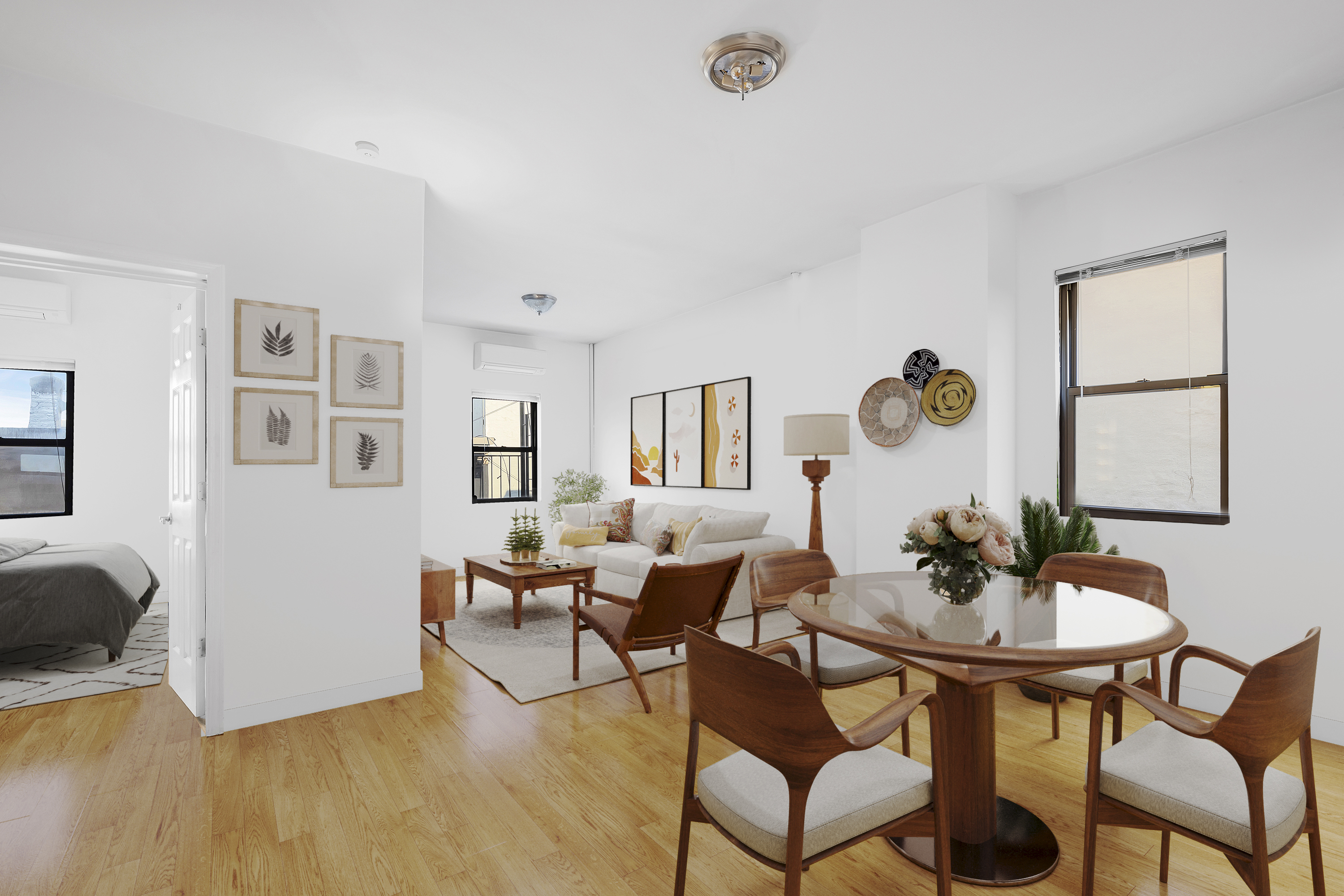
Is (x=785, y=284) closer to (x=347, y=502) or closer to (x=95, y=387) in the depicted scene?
(x=347, y=502)

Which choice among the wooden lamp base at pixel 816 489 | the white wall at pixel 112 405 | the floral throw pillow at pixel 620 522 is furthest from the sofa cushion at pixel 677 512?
the white wall at pixel 112 405

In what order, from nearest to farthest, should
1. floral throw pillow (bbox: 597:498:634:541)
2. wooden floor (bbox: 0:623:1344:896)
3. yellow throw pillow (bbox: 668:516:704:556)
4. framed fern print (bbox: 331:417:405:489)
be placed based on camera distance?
wooden floor (bbox: 0:623:1344:896), framed fern print (bbox: 331:417:405:489), yellow throw pillow (bbox: 668:516:704:556), floral throw pillow (bbox: 597:498:634:541)

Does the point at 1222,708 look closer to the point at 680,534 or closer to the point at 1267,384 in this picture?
the point at 1267,384

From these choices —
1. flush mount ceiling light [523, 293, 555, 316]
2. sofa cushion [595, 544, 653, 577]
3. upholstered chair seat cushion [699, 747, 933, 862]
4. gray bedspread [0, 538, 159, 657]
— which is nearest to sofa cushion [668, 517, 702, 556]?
sofa cushion [595, 544, 653, 577]

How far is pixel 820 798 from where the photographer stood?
1.46 m

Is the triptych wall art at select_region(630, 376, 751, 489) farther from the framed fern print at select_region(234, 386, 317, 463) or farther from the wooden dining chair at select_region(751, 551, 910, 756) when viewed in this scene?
the framed fern print at select_region(234, 386, 317, 463)

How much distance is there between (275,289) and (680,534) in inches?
141

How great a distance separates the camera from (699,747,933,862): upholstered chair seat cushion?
1.39 m

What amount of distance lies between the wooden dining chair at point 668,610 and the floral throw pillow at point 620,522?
2.83 m

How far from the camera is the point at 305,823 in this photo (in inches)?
88.2

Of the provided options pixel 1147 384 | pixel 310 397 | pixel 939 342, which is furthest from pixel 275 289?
pixel 1147 384

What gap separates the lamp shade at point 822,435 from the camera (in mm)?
4316

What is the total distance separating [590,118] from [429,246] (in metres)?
2.24

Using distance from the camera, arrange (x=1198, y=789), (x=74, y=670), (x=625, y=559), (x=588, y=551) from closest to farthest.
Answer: (x=1198, y=789) < (x=74, y=670) < (x=625, y=559) < (x=588, y=551)
